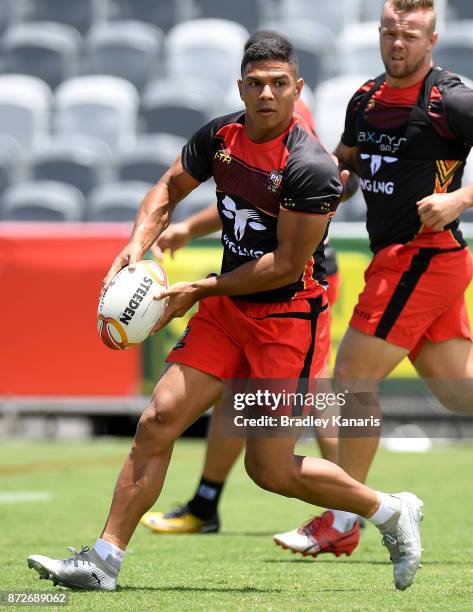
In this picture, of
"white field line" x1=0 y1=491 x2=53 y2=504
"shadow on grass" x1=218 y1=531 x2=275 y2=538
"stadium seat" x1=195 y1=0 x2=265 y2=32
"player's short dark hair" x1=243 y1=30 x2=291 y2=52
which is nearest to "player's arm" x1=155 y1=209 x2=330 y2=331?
"player's short dark hair" x1=243 y1=30 x2=291 y2=52

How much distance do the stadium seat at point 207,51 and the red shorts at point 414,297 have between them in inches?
441

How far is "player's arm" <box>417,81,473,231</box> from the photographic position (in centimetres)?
528

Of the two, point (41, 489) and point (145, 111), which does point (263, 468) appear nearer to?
point (41, 489)

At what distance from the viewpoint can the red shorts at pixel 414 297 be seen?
5.80 m

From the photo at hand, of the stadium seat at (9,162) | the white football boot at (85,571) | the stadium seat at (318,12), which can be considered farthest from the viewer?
the stadium seat at (318,12)

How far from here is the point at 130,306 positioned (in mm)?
4770

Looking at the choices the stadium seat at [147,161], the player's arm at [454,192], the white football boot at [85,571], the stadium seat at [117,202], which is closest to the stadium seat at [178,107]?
the stadium seat at [147,161]

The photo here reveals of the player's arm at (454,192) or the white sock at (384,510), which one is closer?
the white sock at (384,510)

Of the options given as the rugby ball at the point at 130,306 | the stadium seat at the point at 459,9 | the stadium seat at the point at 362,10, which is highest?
the rugby ball at the point at 130,306

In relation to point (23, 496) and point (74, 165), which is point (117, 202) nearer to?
point (74, 165)

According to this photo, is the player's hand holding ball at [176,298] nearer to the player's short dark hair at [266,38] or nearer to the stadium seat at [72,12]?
the player's short dark hair at [266,38]

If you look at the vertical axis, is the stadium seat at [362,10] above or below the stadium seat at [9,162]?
above

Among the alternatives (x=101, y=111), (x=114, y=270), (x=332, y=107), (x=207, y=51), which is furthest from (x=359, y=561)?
(x=207, y=51)

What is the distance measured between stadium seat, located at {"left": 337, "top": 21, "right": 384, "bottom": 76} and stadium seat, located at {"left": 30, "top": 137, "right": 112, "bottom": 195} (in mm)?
3337
